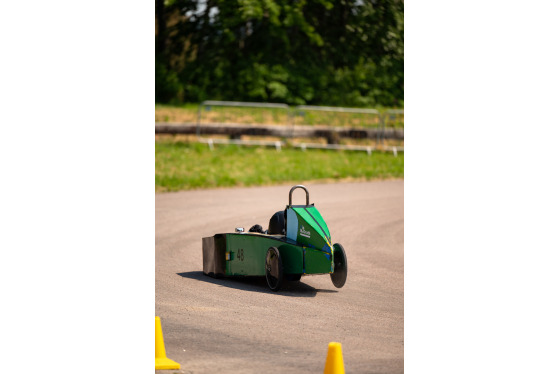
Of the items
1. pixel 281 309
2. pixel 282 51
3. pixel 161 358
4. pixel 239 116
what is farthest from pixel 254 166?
pixel 161 358

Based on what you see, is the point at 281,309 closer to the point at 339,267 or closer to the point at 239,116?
the point at 339,267

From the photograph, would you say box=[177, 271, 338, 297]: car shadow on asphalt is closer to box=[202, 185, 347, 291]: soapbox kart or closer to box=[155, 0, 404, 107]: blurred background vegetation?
box=[202, 185, 347, 291]: soapbox kart

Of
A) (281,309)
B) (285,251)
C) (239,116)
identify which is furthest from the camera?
(239,116)

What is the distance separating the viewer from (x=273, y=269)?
300 inches

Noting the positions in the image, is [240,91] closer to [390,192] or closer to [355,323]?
[390,192]

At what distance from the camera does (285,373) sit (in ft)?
17.0

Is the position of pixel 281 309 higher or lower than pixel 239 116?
lower

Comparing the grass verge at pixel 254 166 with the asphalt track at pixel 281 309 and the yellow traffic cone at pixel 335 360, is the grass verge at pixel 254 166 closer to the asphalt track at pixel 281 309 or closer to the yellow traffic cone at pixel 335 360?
the asphalt track at pixel 281 309

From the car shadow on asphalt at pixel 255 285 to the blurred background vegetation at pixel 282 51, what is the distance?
354cm

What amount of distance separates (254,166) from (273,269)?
11.0m

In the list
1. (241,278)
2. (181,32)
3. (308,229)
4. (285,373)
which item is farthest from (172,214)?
(285,373)

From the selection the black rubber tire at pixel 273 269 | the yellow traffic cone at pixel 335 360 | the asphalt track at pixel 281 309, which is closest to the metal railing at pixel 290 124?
the asphalt track at pixel 281 309

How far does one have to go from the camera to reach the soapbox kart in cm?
738

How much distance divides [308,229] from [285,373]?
2433mm
